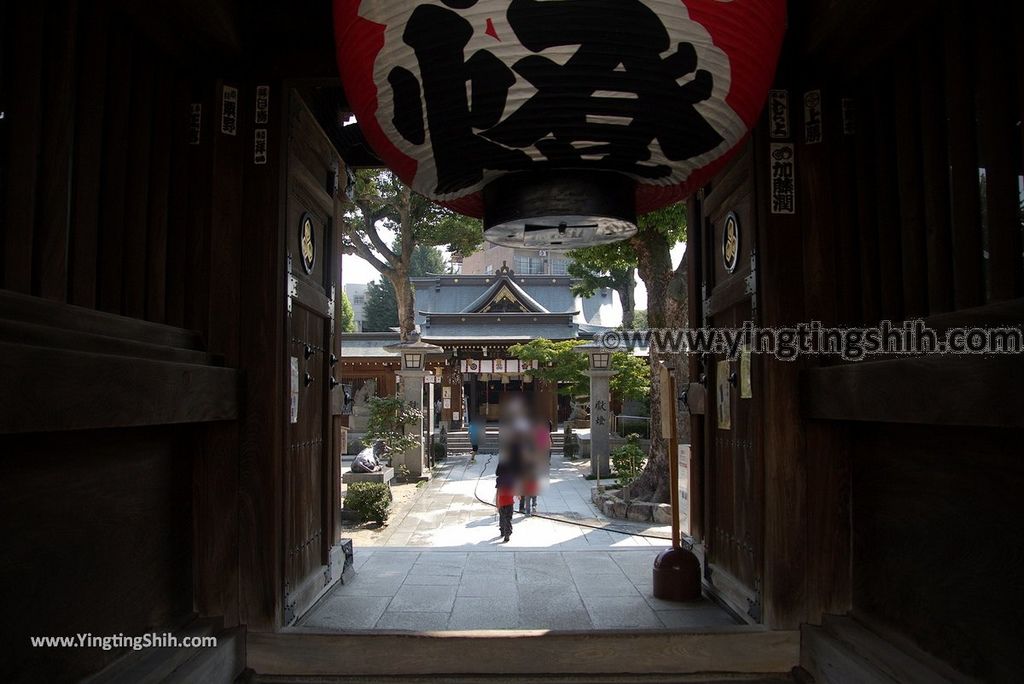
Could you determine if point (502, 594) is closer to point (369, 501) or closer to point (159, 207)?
point (159, 207)

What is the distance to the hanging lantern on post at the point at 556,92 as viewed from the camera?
212 centimetres

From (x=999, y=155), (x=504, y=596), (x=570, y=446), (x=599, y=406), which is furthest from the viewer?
(x=570, y=446)

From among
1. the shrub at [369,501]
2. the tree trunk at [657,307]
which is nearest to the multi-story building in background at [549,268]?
the tree trunk at [657,307]

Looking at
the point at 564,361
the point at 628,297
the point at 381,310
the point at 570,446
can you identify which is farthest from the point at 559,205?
the point at 381,310

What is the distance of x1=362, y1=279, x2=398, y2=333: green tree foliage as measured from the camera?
50.8 meters

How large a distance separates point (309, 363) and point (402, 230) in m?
16.8

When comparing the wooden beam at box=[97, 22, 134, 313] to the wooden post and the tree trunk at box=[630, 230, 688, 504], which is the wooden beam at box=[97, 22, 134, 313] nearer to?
the wooden post

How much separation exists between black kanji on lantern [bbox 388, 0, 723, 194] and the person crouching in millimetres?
7228

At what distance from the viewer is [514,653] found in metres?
3.71

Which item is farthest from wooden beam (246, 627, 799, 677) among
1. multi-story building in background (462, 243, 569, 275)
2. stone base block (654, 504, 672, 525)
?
multi-story building in background (462, 243, 569, 275)

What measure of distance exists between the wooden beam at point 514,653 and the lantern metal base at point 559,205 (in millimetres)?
2206

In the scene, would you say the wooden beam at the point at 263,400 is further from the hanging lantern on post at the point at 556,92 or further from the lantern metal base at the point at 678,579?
the lantern metal base at the point at 678,579

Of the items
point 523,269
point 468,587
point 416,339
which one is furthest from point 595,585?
point 523,269

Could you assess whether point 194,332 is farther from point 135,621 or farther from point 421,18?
point 421,18
